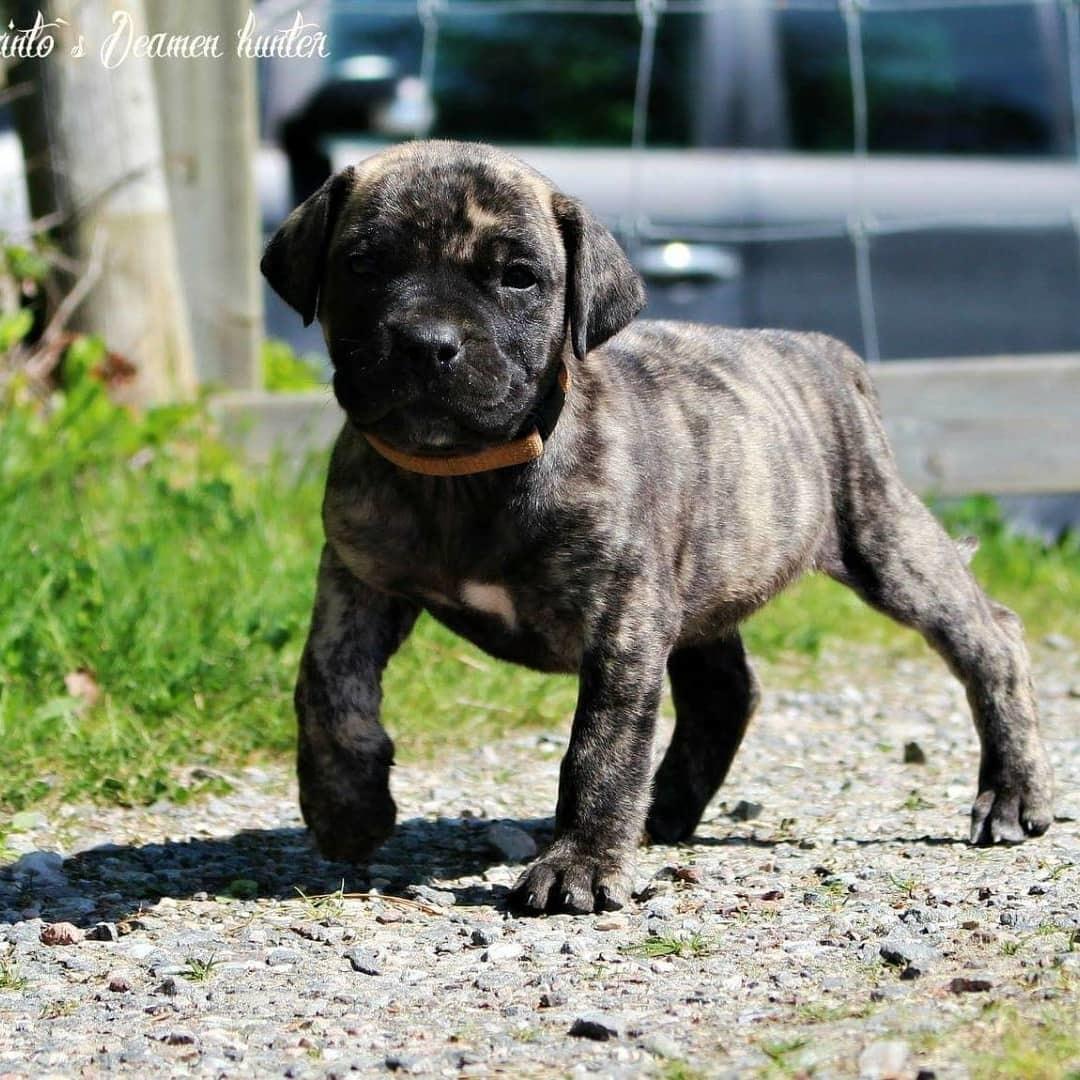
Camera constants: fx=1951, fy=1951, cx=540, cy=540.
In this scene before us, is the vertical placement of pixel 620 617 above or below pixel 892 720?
above

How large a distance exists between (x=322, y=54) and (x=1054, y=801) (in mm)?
4442

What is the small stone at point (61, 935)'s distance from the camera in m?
3.88

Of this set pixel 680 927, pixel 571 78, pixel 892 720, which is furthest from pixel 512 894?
pixel 571 78

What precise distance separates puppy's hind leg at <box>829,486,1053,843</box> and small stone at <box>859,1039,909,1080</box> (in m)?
1.84

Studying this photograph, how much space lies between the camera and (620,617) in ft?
13.8

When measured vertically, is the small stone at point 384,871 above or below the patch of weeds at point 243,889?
below

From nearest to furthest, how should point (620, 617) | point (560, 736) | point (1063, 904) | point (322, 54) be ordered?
1. point (1063, 904)
2. point (620, 617)
3. point (560, 736)
4. point (322, 54)

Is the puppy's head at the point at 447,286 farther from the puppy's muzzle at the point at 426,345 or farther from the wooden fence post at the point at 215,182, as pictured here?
the wooden fence post at the point at 215,182

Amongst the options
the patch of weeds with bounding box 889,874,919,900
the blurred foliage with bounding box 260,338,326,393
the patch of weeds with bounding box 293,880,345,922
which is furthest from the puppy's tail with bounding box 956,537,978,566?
the blurred foliage with bounding box 260,338,326,393

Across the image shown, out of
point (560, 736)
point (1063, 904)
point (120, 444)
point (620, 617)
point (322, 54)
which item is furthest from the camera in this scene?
point (322, 54)

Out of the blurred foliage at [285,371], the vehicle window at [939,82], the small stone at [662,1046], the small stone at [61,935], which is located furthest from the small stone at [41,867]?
the vehicle window at [939,82]

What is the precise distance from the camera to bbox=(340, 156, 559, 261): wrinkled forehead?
404 centimetres

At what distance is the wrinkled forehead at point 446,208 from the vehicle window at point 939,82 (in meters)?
3.74

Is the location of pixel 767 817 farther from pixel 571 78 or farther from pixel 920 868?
pixel 571 78
